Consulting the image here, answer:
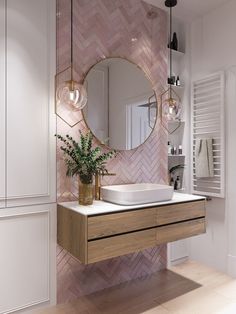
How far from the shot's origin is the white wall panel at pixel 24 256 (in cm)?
211

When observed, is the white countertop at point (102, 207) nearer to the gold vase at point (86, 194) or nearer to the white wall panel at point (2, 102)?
the gold vase at point (86, 194)

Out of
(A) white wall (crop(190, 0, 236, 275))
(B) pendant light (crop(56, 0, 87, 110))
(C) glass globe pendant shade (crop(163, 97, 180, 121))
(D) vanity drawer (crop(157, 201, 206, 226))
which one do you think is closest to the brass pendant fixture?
(B) pendant light (crop(56, 0, 87, 110))

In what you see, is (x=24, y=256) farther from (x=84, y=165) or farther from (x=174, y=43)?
(x=174, y=43)

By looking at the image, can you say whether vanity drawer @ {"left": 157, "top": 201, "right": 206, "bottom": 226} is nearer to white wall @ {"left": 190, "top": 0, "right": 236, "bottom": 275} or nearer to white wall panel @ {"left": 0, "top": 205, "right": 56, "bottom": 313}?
white wall @ {"left": 190, "top": 0, "right": 236, "bottom": 275}

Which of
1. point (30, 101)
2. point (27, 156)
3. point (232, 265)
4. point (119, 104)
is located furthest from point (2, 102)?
point (232, 265)

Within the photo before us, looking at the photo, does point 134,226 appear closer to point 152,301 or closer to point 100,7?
point 152,301

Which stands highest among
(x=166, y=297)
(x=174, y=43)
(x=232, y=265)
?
(x=174, y=43)

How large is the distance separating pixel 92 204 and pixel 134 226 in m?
0.40

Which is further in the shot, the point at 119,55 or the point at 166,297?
the point at 119,55

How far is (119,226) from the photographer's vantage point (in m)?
2.07

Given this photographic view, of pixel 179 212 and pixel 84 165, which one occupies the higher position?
pixel 84 165

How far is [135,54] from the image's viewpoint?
2.82 m

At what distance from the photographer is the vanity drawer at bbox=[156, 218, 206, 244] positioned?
7.59 feet

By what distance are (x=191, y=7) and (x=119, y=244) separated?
2.61 m
